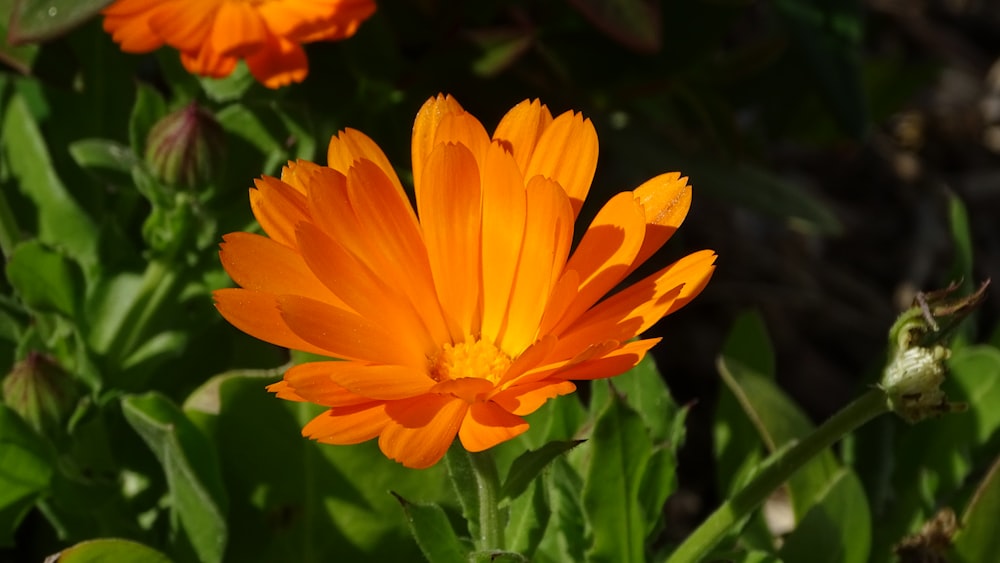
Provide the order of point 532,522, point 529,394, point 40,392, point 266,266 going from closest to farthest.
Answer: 1. point 529,394
2. point 266,266
3. point 532,522
4. point 40,392

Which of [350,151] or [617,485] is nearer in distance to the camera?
[350,151]

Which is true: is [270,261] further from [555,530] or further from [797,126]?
[797,126]

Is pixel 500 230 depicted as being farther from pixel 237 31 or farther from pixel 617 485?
pixel 237 31

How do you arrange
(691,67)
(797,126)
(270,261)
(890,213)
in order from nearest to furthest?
(270,261)
(691,67)
(797,126)
(890,213)

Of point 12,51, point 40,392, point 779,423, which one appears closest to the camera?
point 40,392

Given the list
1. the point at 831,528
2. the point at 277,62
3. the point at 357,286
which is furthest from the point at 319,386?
the point at 831,528

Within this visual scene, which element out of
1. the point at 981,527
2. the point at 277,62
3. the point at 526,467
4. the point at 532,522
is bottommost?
the point at 981,527

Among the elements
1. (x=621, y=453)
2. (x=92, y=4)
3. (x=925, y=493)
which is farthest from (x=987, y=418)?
(x=92, y=4)
